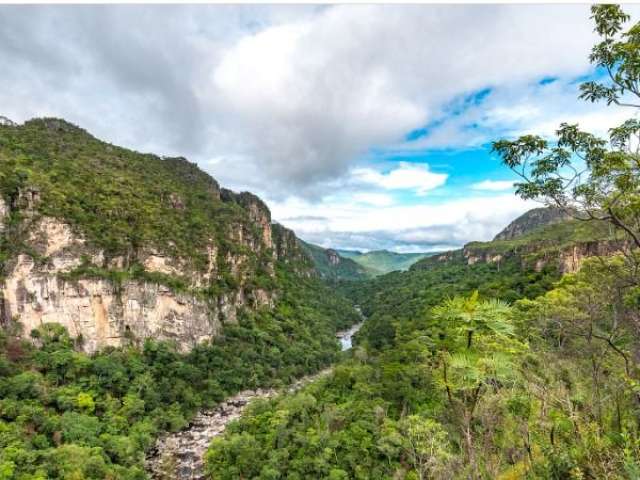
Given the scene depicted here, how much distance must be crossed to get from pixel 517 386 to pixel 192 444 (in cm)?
3438

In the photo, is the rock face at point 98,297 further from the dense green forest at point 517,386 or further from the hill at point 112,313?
the dense green forest at point 517,386

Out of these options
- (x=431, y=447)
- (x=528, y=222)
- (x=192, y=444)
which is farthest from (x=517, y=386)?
(x=528, y=222)

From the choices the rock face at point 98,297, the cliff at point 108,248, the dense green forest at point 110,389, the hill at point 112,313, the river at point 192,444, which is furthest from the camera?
the cliff at point 108,248

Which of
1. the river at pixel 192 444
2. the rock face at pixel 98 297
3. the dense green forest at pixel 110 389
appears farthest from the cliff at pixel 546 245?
the rock face at pixel 98 297

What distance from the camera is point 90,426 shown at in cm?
2995

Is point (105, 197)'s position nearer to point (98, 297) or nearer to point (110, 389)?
point (98, 297)

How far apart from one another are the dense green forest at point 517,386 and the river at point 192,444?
12.2 feet

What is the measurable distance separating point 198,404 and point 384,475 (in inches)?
1029

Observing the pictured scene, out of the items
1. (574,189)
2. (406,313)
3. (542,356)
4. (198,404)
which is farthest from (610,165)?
(406,313)

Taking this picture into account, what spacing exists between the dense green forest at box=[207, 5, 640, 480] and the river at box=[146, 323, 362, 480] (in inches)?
146

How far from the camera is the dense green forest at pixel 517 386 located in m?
6.65

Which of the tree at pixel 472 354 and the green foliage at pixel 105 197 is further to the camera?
the green foliage at pixel 105 197

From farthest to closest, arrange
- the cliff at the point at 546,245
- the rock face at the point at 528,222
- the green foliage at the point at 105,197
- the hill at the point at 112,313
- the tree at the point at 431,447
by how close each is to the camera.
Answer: the rock face at the point at 528,222, the green foliage at the point at 105,197, the hill at the point at 112,313, the cliff at the point at 546,245, the tree at the point at 431,447

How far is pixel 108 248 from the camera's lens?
46188 mm
